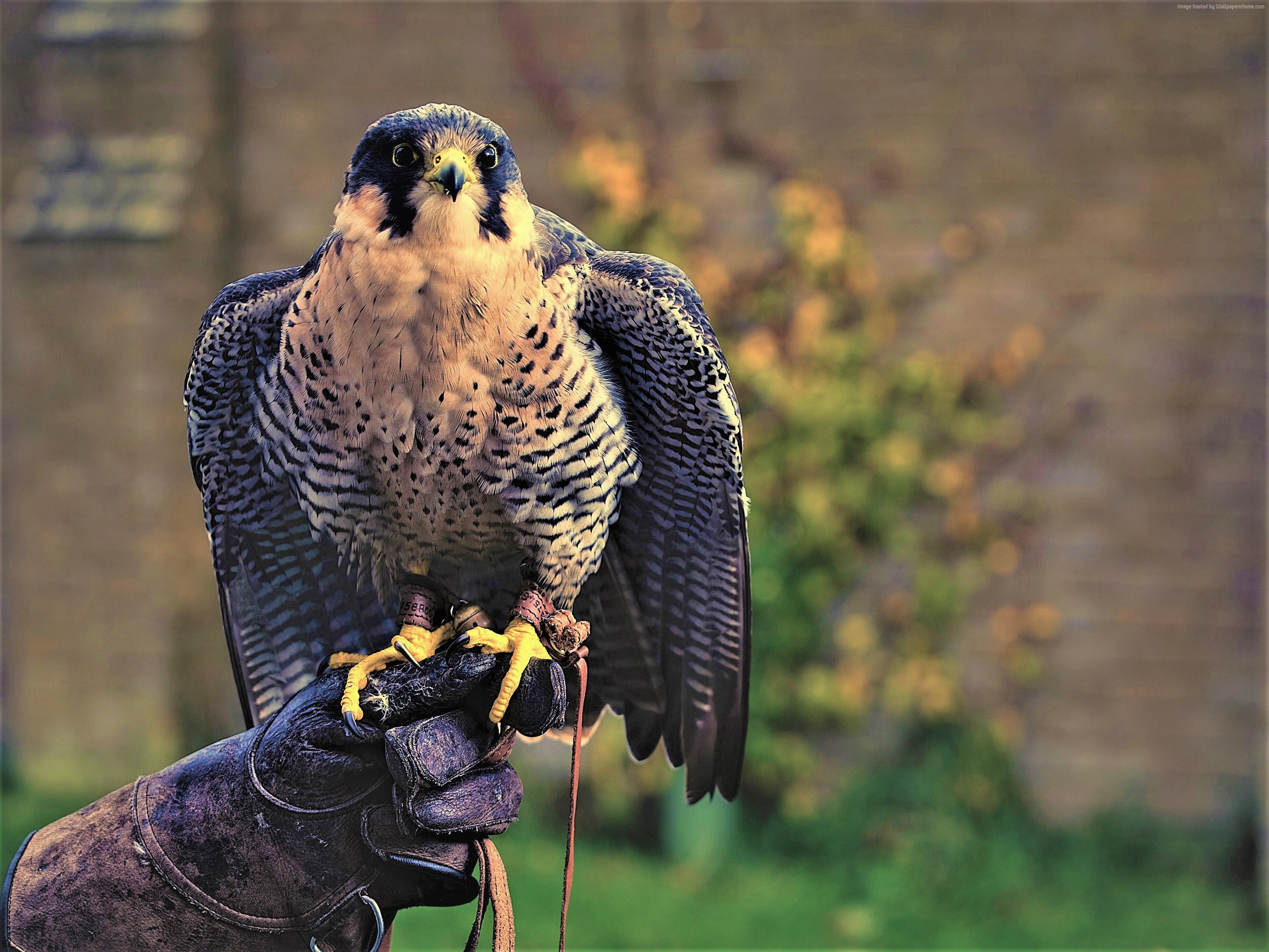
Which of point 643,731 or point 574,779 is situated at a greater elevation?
point 574,779

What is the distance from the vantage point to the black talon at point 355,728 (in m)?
1.43

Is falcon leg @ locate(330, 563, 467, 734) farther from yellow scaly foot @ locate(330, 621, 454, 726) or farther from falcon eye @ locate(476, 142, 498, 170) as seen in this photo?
falcon eye @ locate(476, 142, 498, 170)

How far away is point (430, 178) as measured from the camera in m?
1.38

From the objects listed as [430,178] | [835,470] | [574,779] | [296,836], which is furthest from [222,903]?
[835,470]

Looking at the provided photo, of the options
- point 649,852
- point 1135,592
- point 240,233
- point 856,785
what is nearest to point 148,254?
point 240,233

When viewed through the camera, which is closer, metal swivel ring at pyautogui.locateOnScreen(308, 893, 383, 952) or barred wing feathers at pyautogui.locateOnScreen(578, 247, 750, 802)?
metal swivel ring at pyautogui.locateOnScreen(308, 893, 383, 952)

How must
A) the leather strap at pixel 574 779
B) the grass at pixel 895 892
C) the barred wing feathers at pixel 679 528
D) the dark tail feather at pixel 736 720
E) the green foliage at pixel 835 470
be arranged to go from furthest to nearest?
the green foliage at pixel 835 470 → the grass at pixel 895 892 → the dark tail feather at pixel 736 720 → the barred wing feathers at pixel 679 528 → the leather strap at pixel 574 779

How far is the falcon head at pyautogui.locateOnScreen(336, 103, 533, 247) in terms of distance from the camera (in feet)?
4.55

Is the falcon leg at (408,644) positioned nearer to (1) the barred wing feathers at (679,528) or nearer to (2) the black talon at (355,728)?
(2) the black talon at (355,728)

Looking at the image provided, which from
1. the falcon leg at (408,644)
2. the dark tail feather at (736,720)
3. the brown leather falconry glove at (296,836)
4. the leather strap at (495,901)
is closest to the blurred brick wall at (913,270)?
the dark tail feather at (736,720)

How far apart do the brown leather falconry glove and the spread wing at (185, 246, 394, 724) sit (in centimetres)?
38

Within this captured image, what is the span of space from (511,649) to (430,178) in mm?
685

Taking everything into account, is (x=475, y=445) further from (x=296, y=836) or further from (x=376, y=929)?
(x=376, y=929)

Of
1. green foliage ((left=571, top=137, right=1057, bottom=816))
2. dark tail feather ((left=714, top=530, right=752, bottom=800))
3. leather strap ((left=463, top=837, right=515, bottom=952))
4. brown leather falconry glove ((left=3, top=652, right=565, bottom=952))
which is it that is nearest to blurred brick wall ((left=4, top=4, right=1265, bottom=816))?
green foliage ((left=571, top=137, right=1057, bottom=816))
